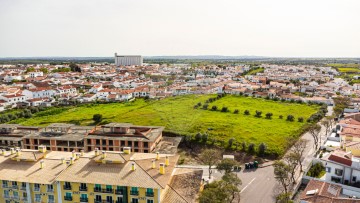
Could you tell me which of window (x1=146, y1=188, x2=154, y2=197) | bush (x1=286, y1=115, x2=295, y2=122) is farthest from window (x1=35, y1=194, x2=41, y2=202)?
bush (x1=286, y1=115, x2=295, y2=122)

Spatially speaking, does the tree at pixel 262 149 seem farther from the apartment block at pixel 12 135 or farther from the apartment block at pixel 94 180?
the apartment block at pixel 12 135

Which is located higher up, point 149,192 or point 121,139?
point 149,192

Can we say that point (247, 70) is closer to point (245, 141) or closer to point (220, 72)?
point (220, 72)

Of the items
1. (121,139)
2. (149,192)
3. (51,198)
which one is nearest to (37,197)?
(51,198)

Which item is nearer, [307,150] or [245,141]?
[307,150]

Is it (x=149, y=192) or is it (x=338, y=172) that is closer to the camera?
(x=149, y=192)

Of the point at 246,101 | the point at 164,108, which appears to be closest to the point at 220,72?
the point at 246,101

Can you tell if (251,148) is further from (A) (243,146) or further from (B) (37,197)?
(B) (37,197)

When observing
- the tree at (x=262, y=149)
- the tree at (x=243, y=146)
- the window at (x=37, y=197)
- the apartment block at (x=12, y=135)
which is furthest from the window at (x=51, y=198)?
the tree at (x=262, y=149)
